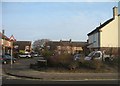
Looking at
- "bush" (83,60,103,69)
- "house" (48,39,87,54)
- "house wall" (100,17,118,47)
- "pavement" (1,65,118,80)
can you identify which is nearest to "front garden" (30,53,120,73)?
"bush" (83,60,103,69)

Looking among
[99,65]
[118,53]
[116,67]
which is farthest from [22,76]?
[118,53]

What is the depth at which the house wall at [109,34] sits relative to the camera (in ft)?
192

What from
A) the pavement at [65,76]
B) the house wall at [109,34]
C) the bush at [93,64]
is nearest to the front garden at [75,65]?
the bush at [93,64]

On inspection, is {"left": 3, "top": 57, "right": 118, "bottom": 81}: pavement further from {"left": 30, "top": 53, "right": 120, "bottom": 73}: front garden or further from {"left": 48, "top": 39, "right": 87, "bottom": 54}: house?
{"left": 48, "top": 39, "right": 87, "bottom": 54}: house

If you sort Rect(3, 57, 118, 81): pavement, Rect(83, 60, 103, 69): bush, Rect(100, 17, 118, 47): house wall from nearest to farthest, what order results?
1. Rect(3, 57, 118, 81): pavement
2. Rect(83, 60, 103, 69): bush
3. Rect(100, 17, 118, 47): house wall

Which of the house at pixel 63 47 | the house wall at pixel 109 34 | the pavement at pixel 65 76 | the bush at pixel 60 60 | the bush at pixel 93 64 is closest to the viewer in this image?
the pavement at pixel 65 76

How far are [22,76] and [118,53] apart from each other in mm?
11299

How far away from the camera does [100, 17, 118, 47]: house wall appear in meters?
58.6

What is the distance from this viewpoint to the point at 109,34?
58781mm

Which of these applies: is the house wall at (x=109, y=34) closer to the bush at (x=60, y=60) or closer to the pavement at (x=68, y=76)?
the bush at (x=60, y=60)

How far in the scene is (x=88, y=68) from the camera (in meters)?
26.8

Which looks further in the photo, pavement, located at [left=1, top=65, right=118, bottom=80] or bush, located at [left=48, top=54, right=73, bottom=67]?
bush, located at [left=48, top=54, right=73, bottom=67]

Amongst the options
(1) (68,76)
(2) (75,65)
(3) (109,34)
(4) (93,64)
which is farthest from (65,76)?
(3) (109,34)

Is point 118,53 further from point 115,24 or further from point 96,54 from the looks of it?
point 115,24
